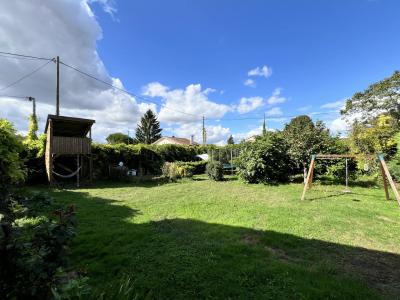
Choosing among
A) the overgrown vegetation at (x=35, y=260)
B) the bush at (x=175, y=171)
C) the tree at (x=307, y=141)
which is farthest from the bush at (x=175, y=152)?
the overgrown vegetation at (x=35, y=260)

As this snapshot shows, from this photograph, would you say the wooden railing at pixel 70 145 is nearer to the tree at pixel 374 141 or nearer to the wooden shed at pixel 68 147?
the wooden shed at pixel 68 147

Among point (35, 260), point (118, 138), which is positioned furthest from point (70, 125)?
point (118, 138)

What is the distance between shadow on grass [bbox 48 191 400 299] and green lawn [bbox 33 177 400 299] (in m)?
0.01

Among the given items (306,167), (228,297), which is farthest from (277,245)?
(306,167)

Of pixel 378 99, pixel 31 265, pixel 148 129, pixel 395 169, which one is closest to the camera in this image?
pixel 31 265

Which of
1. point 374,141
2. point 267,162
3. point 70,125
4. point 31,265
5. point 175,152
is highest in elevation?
point 70,125

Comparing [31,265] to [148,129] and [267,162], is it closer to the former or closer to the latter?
[267,162]

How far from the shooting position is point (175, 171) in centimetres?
1567

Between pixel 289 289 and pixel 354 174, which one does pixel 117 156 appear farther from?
pixel 289 289

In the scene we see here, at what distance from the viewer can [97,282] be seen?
3.37m

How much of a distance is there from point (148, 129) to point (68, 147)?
43354 mm

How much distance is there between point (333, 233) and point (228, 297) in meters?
3.40

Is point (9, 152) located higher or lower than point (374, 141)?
lower

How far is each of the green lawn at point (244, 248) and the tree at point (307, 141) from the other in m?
4.13
